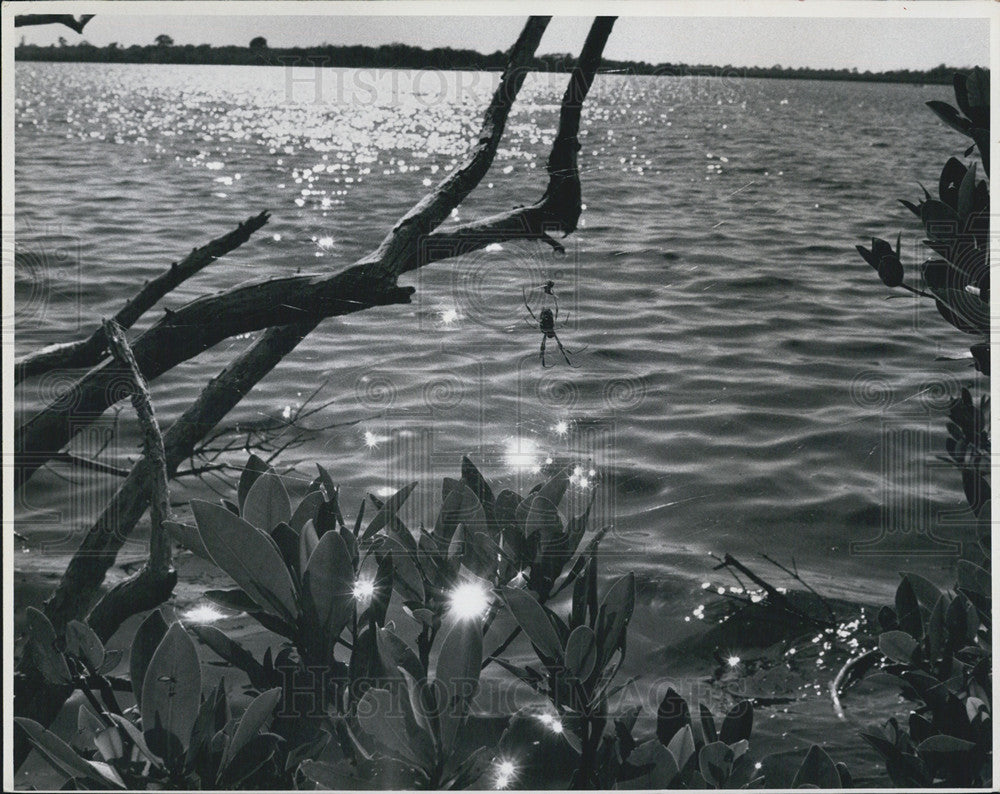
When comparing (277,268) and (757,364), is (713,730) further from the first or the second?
(277,268)

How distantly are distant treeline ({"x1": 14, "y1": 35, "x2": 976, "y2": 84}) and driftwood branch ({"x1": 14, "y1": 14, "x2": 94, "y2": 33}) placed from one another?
0.09 ft

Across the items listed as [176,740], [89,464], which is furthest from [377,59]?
[176,740]

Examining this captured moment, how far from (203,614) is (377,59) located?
0.82 metres

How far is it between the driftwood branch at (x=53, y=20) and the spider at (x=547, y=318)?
734 mm

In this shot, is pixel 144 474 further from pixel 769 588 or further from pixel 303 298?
pixel 769 588

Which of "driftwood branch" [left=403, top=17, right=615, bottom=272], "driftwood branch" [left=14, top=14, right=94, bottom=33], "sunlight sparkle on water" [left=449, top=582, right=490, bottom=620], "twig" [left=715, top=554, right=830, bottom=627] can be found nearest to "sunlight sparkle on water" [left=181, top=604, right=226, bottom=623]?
"sunlight sparkle on water" [left=449, top=582, right=490, bottom=620]

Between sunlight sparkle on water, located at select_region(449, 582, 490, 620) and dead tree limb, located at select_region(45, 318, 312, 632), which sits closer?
sunlight sparkle on water, located at select_region(449, 582, 490, 620)

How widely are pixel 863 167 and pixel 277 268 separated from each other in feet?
3.08

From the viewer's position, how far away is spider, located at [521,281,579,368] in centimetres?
135

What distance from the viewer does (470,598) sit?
3.53 feet

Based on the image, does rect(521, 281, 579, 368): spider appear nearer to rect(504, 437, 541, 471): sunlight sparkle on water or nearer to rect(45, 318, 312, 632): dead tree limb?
rect(504, 437, 541, 471): sunlight sparkle on water

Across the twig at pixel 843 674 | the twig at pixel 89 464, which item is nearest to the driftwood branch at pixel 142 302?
the twig at pixel 89 464

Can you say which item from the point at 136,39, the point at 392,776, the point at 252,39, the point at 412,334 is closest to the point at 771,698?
the point at 392,776

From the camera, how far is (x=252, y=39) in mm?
1314
